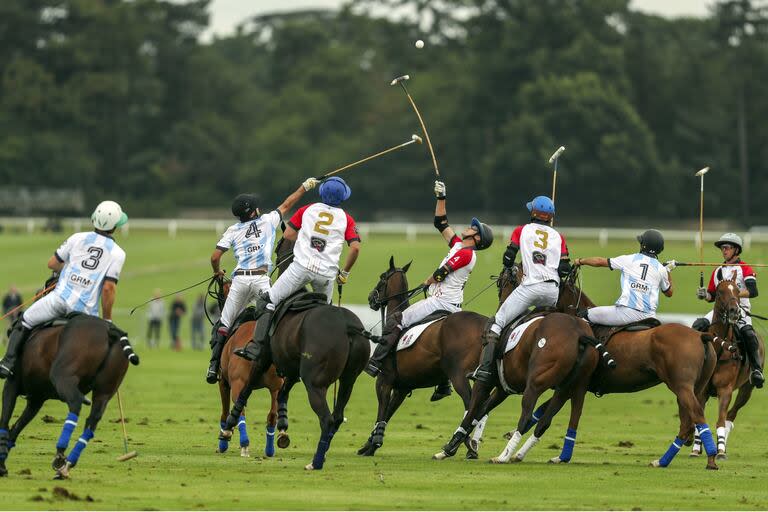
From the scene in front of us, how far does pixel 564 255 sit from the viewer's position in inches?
663

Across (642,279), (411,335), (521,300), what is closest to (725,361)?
(642,279)

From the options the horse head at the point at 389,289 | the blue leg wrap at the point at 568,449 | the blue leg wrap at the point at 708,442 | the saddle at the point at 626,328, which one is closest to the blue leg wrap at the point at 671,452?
the blue leg wrap at the point at 708,442

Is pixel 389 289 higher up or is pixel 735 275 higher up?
pixel 735 275

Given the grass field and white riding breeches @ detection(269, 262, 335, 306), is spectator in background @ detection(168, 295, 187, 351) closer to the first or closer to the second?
the grass field

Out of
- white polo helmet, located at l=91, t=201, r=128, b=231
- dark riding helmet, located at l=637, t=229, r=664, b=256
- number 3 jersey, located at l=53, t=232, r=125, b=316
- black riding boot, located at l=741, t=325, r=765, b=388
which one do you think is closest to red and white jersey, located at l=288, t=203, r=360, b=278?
white polo helmet, located at l=91, t=201, r=128, b=231

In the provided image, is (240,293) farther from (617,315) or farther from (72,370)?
(617,315)

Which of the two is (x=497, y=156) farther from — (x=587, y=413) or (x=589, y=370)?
(x=589, y=370)

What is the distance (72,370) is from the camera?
535 inches

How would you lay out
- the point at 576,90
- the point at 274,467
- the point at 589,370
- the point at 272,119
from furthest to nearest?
the point at 272,119
the point at 576,90
the point at 589,370
the point at 274,467

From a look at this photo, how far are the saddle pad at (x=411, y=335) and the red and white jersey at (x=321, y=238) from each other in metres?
1.71

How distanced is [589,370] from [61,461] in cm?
563

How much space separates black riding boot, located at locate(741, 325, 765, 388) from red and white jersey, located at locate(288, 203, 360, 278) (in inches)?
194

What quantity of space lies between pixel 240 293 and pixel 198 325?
981 inches

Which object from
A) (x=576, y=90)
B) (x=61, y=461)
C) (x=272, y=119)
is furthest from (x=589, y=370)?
(x=272, y=119)
